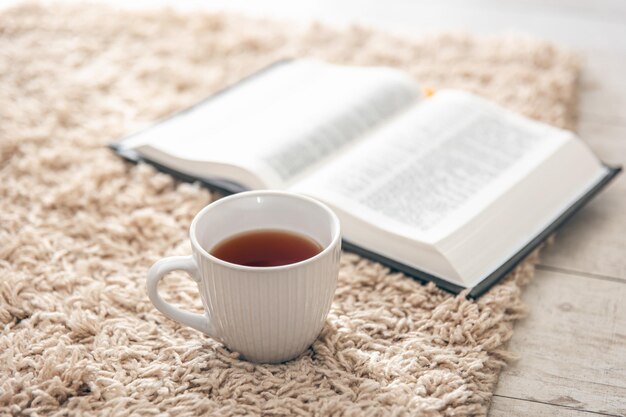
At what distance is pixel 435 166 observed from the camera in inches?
36.9

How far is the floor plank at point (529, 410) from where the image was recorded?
26.6 inches

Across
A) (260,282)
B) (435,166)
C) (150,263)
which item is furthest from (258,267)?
(435,166)

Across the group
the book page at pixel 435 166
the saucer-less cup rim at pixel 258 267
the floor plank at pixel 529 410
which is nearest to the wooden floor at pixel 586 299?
the floor plank at pixel 529 410

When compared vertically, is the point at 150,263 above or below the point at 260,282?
below

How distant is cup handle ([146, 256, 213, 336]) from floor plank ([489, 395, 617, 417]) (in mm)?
266

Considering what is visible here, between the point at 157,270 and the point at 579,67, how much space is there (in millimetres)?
960

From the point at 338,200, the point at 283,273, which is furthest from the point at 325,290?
the point at 338,200

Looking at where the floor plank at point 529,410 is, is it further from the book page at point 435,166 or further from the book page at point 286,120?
the book page at point 286,120

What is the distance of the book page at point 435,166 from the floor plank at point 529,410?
0.19 m

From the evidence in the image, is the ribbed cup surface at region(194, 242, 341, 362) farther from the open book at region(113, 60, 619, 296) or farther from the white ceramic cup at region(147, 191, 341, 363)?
the open book at region(113, 60, 619, 296)

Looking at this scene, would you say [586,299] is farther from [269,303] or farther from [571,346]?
[269,303]

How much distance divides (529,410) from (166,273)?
1.13ft

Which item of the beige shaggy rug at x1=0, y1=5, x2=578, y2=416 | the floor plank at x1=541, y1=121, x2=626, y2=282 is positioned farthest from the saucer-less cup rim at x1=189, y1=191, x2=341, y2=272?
the floor plank at x1=541, y1=121, x2=626, y2=282

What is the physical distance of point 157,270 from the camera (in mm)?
668
